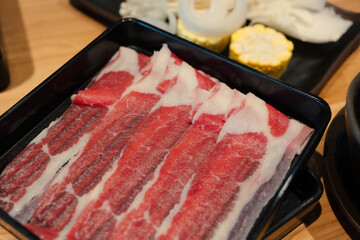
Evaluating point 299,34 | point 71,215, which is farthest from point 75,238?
point 299,34

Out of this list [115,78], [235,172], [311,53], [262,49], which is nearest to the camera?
[235,172]

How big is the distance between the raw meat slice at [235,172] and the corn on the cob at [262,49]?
38cm

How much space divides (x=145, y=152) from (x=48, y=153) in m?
0.39

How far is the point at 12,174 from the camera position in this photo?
1307mm

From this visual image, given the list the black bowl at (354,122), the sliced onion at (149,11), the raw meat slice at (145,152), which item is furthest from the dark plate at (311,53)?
the raw meat slice at (145,152)

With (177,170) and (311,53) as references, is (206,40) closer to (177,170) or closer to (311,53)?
(311,53)

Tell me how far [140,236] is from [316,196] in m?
0.64

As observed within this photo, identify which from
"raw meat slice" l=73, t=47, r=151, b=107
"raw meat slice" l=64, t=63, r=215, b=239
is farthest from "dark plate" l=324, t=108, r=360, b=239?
"raw meat slice" l=73, t=47, r=151, b=107

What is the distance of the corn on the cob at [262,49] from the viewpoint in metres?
1.74

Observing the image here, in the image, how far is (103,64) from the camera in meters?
1.71

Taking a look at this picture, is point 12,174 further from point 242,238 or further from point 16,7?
point 16,7

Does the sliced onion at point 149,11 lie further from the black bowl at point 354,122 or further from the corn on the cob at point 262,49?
the black bowl at point 354,122

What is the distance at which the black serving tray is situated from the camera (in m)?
1.37

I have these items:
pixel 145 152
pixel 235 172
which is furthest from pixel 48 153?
pixel 235 172
